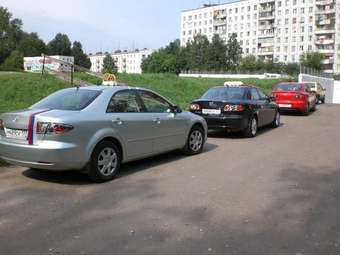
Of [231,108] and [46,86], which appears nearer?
[231,108]

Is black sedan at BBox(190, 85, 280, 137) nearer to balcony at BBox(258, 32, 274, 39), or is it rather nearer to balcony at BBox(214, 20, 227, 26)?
balcony at BBox(258, 32, 274, 39)

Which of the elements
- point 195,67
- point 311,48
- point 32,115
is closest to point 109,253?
point 32,115

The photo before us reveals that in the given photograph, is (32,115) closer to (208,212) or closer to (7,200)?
Answer: (7,200)

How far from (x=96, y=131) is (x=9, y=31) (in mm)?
107241

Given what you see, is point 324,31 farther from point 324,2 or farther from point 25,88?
point 25,88

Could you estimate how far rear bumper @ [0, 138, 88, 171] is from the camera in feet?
21.6

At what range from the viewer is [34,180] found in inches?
285

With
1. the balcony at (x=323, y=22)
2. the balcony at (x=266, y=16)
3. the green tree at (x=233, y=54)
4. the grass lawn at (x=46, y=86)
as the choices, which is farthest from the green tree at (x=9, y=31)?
the grass lawn at (x=46, y=86)

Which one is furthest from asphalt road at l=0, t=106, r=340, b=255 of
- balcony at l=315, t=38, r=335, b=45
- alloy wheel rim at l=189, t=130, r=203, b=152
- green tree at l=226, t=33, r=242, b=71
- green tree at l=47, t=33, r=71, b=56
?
green tree at l=47, t=33, r=71, b=56

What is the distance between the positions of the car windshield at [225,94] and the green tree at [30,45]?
98.3 metres

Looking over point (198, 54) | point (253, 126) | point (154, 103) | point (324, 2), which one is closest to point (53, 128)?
point (154, 103)

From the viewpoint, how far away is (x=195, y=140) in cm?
983

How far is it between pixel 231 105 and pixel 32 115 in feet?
21.2

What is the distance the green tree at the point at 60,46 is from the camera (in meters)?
121
